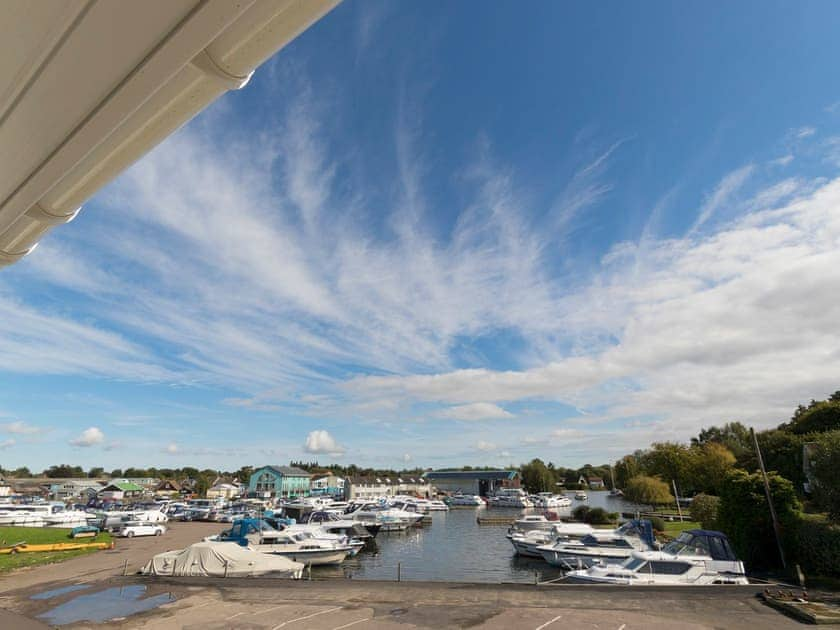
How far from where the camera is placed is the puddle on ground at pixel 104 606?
599 inches

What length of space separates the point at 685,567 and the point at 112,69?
2389cm

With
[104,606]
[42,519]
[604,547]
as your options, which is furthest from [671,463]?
[42,519]

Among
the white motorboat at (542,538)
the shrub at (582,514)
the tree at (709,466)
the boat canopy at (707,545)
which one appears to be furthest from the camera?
the tree at (709,466)

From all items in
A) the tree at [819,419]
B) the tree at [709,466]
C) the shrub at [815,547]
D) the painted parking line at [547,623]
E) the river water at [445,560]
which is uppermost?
the tree at [819,419]

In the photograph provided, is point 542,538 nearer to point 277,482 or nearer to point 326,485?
point 277,482

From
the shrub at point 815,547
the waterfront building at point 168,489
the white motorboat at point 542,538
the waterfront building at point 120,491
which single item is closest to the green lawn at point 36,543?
the white motorboat at point 542,538

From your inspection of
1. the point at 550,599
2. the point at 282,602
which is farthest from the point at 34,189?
the point at 550,599

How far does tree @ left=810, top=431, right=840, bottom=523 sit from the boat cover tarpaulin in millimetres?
24774

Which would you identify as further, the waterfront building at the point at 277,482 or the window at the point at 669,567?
the waterfront building at the point at 277,482

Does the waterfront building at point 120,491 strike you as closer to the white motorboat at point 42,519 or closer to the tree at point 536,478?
the white motorboat at point 42,519

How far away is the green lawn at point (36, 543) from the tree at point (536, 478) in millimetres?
108200

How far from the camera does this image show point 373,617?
14.4m

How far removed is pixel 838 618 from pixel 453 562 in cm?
2556

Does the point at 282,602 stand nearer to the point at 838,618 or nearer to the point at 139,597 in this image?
the point at 139,597
